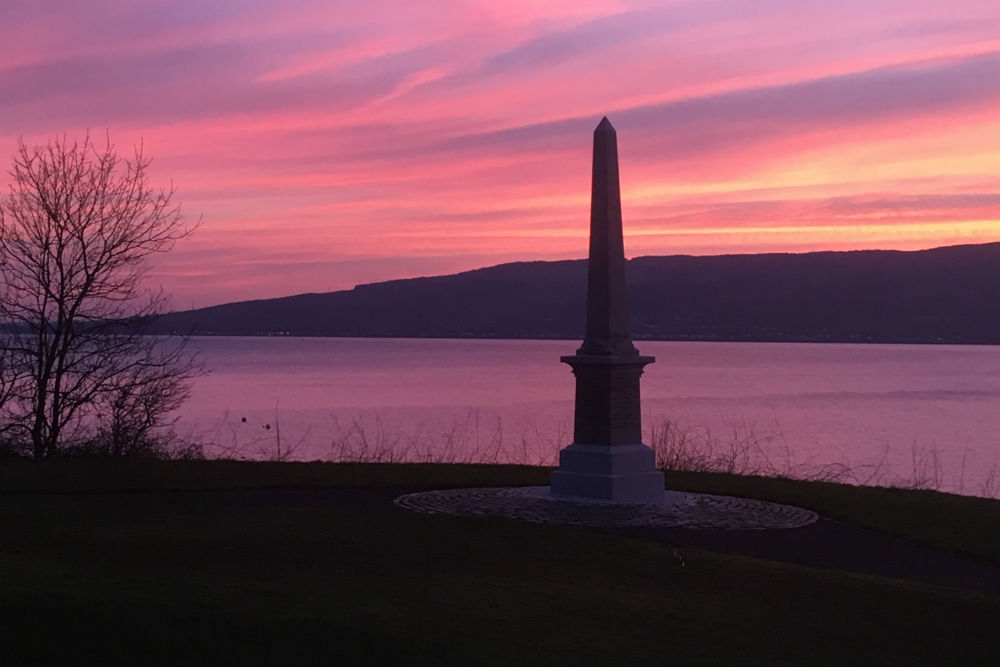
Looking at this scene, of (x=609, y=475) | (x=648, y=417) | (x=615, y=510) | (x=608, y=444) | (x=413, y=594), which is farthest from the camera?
(x=648, y=417)

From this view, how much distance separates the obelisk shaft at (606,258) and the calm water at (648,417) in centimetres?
744

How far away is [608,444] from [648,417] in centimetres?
4385

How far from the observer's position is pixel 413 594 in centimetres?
919

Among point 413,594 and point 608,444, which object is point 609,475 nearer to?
point 608,444

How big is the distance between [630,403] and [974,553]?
16.2ft

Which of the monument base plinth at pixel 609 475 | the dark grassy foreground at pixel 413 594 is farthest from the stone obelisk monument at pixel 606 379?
the dark grassy foreground at pixel 413 594

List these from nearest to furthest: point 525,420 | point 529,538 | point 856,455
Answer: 1. point 529,538
2. point 856,455
3. point 525,420

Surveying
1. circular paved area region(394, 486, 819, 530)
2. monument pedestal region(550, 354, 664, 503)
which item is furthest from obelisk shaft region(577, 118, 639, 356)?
circular paved area region(394, 486, 819, 530)

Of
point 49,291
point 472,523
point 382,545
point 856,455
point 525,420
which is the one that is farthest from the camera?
point 525,420

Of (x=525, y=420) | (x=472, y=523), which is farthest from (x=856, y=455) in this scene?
(x=472, y=523)

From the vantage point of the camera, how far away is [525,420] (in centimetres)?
5753

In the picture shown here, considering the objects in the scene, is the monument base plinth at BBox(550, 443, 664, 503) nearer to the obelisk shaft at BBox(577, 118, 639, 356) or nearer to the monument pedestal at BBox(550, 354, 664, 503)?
the monument pedestal at BBox(550, 354, 664, 503)

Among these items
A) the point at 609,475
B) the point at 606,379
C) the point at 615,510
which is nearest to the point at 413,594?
the point at 615,510

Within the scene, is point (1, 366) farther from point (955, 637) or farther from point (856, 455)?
point (856, 455)
